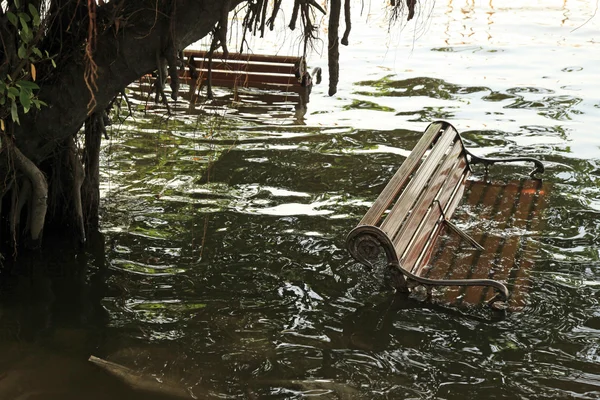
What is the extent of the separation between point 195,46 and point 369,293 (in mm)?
8504

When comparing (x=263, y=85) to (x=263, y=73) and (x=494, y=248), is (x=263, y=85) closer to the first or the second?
(x=263, y=73)

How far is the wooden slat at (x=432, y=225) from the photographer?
17.6 feet

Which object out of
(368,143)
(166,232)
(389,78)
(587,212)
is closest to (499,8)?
(389,78)

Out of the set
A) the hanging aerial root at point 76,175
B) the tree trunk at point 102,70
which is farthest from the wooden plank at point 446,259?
the hanging aerial root at point 76,175

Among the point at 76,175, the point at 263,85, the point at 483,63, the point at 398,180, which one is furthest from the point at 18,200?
the point at 483,63

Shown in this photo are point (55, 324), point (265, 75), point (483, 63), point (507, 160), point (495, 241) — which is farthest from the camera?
point (483, 63)

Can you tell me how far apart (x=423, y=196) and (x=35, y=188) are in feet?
9.51

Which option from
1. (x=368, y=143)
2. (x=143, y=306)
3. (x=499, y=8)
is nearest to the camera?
(x=143, y=306)

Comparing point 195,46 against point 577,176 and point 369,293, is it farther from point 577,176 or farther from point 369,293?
point 369,293

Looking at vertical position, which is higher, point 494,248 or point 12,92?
point 12,92

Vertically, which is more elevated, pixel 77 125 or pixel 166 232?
pixel 77 125

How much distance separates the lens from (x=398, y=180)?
5777 mm

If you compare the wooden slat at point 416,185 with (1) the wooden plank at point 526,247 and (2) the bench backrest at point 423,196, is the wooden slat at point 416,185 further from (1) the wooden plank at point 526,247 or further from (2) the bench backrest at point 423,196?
(1) the wooden plank at point 526,247

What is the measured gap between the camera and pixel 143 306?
552cm
